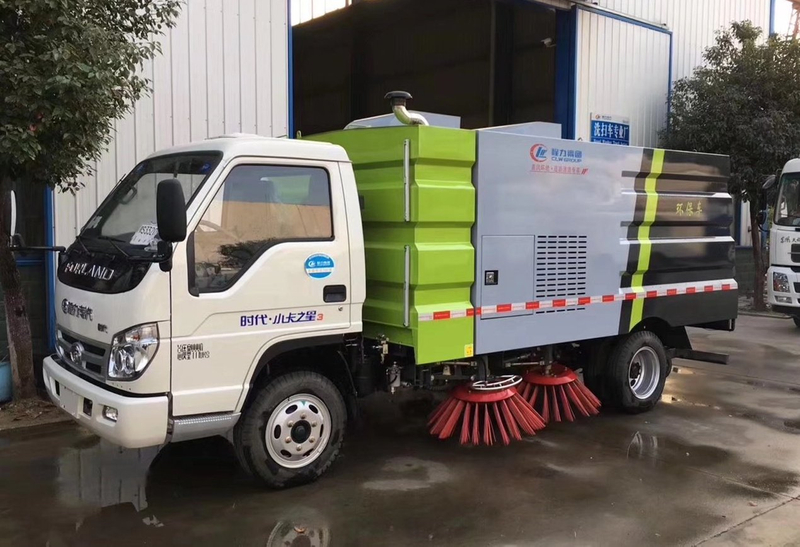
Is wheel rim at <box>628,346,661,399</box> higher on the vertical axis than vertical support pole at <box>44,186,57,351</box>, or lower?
lower

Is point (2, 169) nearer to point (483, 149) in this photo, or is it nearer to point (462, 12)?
point (483, 149)

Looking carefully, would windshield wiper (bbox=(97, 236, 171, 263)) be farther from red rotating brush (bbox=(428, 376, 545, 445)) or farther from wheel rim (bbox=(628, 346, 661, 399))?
wheel rim (bbox=(628, 346, 661, 399))

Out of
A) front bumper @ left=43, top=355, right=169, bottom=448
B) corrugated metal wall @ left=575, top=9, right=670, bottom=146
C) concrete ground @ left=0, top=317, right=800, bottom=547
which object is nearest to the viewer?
front bumper @ left=43, top=355, right=169, bottom=448

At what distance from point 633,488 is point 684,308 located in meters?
2.62

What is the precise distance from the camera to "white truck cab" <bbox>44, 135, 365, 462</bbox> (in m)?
4.11

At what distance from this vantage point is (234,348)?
439cm

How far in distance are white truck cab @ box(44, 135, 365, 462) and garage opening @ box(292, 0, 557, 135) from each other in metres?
11.0

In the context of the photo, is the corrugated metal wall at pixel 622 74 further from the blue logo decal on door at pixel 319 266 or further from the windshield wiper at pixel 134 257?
the windshield wiper at pixel 134 257

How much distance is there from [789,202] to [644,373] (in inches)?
266

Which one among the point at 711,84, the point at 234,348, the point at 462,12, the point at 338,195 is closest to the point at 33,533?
Answer: the point at 234,348

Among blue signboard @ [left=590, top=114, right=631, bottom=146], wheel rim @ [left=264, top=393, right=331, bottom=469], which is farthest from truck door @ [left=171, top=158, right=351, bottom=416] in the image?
blue signboard @ [left=590, top=114, right=631, bottom=146]

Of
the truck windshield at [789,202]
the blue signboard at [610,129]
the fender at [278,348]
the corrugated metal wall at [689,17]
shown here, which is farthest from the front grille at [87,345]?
the corrugated metal wall at [689,17]

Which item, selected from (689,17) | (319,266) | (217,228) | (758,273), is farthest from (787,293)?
(217,228)

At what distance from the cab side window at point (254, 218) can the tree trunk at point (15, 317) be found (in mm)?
2923
